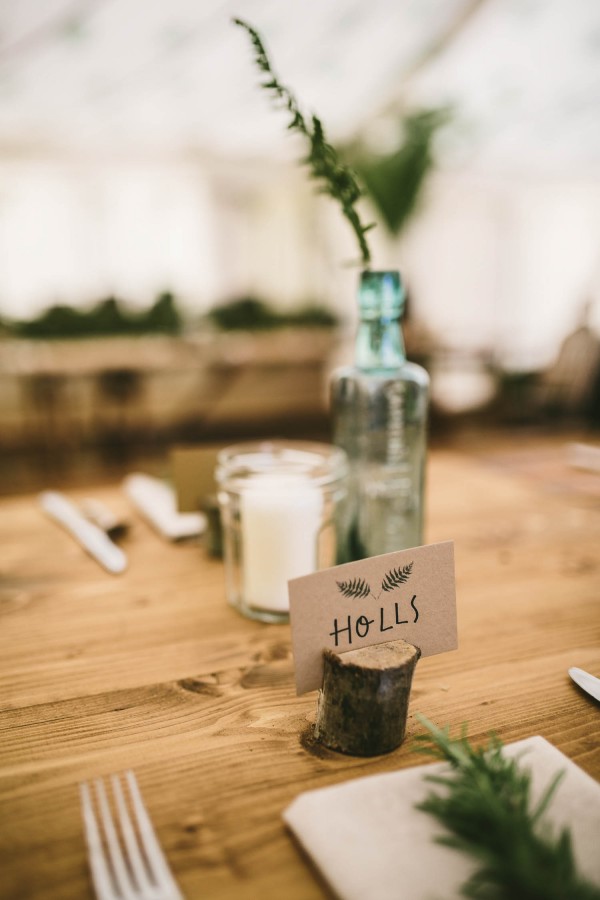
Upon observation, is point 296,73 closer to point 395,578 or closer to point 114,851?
point 395,578

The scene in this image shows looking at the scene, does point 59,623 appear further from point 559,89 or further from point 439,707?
point 559,89

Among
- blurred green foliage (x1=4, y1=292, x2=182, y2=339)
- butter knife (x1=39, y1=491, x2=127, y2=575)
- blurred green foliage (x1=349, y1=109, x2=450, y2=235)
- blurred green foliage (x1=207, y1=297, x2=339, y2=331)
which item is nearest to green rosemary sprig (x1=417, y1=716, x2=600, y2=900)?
butter knife (x1=39, y1=491, x2=127, y2=575)

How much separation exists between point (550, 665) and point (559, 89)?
7.15 metres

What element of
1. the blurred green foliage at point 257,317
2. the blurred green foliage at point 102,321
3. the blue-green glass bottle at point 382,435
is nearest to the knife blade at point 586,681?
the blue-green glass bottle at point 382,435

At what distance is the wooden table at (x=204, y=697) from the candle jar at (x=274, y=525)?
0.03 meters

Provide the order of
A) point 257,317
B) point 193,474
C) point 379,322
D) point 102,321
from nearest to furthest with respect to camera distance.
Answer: point 379,322, point 193,474, point 102,321, point 257,317

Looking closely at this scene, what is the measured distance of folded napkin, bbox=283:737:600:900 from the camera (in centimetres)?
32

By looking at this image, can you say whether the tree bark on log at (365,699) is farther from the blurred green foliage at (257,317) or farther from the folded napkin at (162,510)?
the blurred green foliage at (257,317)

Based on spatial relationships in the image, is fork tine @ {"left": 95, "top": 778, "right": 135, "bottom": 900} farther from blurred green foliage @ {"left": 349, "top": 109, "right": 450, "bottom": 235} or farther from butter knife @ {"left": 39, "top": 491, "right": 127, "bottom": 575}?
blurred green foliage @ {"left": 349, "top": 109, "right": 450, "bottom": 235}

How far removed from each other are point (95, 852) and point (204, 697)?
7.0 inches

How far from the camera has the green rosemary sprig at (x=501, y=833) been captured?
0.97ft

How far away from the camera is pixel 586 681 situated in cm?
52

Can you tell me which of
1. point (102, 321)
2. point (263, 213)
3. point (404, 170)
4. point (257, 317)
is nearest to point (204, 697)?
point (404, 170)

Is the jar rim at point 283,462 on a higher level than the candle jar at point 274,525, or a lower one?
higher
